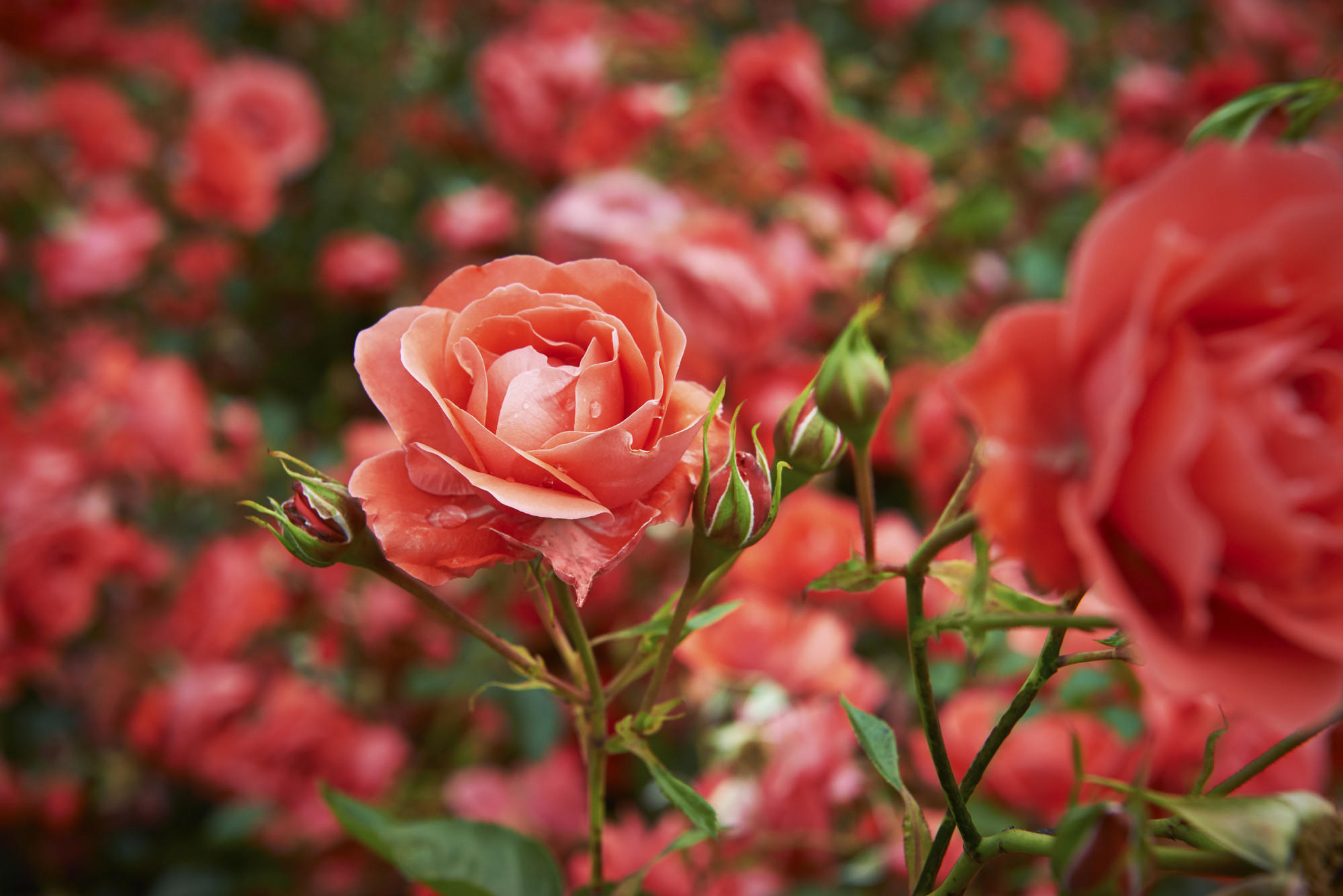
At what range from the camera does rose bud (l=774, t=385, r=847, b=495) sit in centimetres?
30

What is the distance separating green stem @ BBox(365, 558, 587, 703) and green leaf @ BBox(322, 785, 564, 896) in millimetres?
87

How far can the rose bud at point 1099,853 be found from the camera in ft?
0.72

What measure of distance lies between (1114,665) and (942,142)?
82 centimetres

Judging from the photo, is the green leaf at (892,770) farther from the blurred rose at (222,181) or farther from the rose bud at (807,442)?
the blurred rose at (222,181)

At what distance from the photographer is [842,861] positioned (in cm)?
56

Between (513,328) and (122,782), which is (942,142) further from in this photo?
(122,782)

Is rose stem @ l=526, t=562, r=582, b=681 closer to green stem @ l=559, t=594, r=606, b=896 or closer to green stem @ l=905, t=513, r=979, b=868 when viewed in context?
green stem @ l=559, t=594, r=606, b=896

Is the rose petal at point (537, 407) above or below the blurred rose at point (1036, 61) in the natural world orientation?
below

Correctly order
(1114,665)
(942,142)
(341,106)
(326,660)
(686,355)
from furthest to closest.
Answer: (341,106), (942,142), (326,660), (686,355), (1114,665)

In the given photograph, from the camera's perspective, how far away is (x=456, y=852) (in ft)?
1.16

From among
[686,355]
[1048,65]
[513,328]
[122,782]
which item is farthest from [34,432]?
[1048,65]

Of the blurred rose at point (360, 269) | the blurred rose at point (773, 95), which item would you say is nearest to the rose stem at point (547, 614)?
the blurred rose at point (773, 95)

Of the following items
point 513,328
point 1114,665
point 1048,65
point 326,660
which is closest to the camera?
point 513,328

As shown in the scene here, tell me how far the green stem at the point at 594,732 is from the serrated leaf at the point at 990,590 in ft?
0.39
